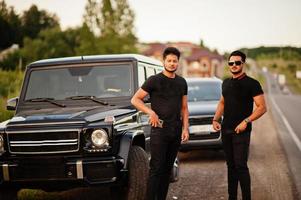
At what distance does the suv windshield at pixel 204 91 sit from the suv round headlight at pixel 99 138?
627 centimetres

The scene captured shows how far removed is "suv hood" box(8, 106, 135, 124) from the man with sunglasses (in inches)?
48.6

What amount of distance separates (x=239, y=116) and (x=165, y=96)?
0.99 metres

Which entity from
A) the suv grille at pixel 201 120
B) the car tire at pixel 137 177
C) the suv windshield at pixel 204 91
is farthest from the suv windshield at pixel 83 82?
the suv windshield at pixel 204 91

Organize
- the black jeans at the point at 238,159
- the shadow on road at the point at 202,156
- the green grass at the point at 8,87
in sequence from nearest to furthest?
1. the black jeans at the point at 238,159
2. the shadow on road at the point at 202,156
3. the green grass at the point at 8,87

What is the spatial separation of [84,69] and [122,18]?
55.3 metres

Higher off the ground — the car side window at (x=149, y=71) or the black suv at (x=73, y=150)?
the car side window at (x=149, y=71)

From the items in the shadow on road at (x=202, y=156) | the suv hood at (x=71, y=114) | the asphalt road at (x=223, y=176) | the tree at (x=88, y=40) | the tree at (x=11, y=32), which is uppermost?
the tree at (x=11, y=32)

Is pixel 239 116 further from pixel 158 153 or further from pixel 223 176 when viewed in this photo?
pixel 223 176

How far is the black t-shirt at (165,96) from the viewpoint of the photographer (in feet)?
16.5

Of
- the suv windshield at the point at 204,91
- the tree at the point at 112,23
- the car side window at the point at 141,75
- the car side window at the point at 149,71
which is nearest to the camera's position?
the car side window at the point at 141,75

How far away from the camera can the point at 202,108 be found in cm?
974

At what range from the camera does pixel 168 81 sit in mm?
5090

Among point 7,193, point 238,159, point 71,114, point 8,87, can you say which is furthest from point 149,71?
point 8,87

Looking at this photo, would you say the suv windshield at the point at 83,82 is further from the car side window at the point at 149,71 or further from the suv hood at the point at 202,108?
the suv hood at the point at 202,108
